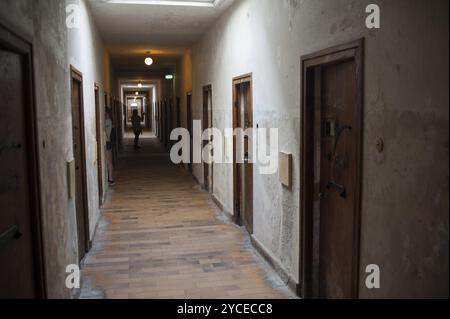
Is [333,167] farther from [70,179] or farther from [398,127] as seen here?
[70,179]

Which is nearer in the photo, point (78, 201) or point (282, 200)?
point (282, 200)

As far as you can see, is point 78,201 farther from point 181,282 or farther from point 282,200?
point 282,200

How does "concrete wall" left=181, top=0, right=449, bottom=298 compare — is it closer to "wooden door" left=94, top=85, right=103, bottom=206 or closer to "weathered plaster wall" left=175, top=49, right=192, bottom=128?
"wooden door" left=94, top=85, right=103, bottom=206

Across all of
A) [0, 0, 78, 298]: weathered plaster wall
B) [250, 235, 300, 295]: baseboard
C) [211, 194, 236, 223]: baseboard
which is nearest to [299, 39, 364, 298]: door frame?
[250, 235, 300, 295]: baseboard

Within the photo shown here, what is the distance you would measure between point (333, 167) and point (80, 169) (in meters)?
2.74

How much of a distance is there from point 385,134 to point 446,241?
0.67 meters

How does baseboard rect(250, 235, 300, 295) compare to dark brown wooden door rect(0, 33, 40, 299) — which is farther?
baseboard rect(250, 235, 300, 295)

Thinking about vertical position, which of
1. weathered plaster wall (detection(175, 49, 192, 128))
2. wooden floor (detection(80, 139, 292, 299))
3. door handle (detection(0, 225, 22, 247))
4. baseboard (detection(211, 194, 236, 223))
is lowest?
wooden floor (detection(80, 139, 292, 299))

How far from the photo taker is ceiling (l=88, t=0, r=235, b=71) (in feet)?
20.6

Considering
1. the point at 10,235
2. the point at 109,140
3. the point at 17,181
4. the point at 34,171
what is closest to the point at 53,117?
the point at 34,171

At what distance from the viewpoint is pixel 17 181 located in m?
2.28

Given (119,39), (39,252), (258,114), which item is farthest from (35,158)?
(119,39)

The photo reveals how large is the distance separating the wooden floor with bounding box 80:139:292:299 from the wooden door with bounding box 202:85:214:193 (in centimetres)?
32

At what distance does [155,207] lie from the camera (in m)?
7.11
